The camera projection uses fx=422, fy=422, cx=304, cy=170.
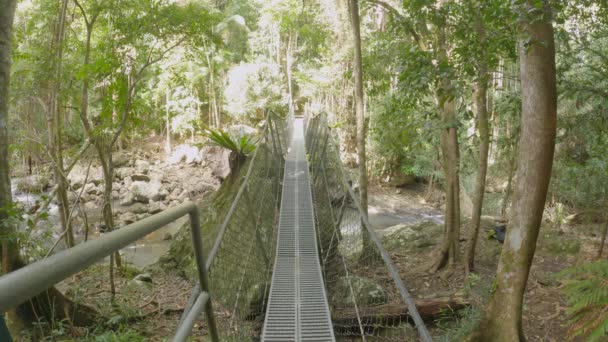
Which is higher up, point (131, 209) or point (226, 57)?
point (226, 57)

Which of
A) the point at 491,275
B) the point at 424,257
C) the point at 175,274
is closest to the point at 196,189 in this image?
the point at 175,274

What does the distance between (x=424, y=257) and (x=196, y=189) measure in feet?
28.7

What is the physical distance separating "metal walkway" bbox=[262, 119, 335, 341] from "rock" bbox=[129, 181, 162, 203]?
287 inches

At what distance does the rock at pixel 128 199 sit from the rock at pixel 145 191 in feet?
0.25

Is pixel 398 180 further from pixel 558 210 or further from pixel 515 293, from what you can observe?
pixel 515 293

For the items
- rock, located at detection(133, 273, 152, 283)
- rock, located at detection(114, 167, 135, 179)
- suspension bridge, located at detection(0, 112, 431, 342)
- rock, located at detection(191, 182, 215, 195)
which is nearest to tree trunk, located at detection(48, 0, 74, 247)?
rock, located at detection(133, 273, 152, 283)

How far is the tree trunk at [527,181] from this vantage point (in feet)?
6.80

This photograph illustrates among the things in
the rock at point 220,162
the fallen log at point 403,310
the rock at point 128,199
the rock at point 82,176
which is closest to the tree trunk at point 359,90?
the fallen log at point 403,310

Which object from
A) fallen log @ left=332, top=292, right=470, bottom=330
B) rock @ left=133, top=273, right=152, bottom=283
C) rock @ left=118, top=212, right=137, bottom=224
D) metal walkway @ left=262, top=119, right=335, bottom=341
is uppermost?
metal walkway @ left=262, top=119, right=335, bottom=341

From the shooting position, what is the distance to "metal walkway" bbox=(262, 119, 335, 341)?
2551mm

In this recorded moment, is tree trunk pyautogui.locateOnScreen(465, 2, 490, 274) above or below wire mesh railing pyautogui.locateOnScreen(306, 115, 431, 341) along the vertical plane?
above

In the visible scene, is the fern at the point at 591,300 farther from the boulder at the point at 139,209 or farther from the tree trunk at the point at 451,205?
the boulder at the point at 139,209

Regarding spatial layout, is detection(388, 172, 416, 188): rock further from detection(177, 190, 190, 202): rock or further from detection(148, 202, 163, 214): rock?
detection(148, 202, 163, 214): rock

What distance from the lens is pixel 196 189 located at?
40.5 ft
